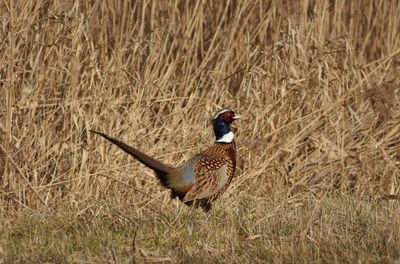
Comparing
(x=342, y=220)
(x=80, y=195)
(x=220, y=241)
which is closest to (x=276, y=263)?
(x=220, y=241)

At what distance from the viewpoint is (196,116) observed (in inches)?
279

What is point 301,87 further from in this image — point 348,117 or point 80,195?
point 80,195

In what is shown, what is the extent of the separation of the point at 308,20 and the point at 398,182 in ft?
4.60

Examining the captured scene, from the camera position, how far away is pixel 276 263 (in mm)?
4516

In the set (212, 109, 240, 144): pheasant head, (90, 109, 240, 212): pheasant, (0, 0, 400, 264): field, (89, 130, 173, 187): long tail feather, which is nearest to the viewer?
(0, 0, 400, 264): field

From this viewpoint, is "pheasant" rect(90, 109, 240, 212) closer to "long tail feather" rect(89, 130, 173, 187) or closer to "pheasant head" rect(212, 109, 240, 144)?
"long tail feather" rect(89, 130, 173, 187)

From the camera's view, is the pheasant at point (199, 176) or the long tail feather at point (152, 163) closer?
the long tail feather at point (152, 163)

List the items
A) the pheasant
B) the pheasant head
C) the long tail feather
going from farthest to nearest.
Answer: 1. the pheasant head
2. the pheasant
3. the long tail feather

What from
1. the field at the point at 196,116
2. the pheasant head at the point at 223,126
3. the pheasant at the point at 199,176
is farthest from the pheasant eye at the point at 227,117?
the field at the point at 196,116

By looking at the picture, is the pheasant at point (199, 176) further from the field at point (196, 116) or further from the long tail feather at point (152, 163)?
the field at point (196, 116)

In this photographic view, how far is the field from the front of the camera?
5262 mm

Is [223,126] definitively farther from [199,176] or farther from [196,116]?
[196,116]

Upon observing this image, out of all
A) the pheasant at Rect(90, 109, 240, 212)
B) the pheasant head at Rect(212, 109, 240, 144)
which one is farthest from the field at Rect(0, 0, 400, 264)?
the pheasant head at Rect(212, 109, 240, 144)

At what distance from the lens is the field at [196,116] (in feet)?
17.3
